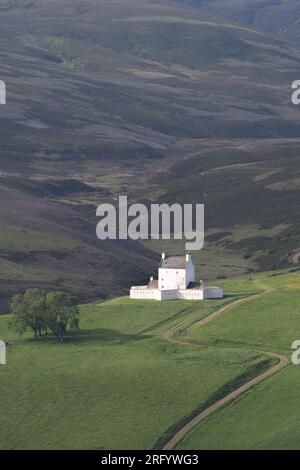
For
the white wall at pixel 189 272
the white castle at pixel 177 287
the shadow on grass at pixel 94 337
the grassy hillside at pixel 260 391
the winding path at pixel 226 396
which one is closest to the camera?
the grassy hillside at pixel 260 391

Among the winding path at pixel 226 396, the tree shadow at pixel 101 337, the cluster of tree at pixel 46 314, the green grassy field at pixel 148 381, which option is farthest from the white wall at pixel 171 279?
the cluster of tree at pixel 46 314

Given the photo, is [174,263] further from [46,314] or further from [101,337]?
[46,314]

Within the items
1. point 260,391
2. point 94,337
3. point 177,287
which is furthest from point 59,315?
point 260,391

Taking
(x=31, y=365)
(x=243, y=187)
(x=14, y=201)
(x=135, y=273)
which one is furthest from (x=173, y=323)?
(x=243, y=187)

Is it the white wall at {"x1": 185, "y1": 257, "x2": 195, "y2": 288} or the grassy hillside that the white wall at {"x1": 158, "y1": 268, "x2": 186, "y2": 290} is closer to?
the white wall at {"x1": 185, "y1": 257, "x2": 195, "y2": 288}

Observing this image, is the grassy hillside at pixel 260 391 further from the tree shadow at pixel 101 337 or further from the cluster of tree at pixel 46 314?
the cluster of tree at pixel 46 314
